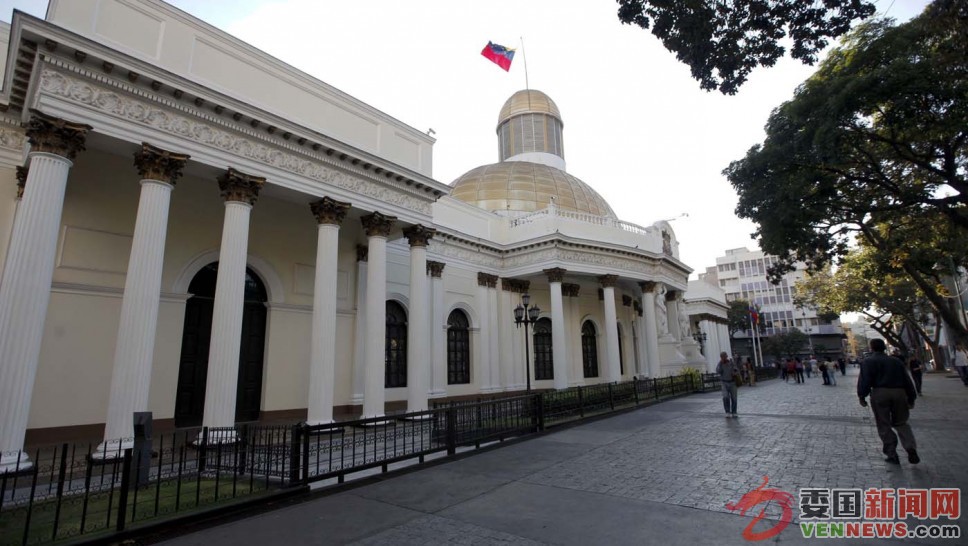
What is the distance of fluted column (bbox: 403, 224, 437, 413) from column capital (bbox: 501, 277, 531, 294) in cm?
935

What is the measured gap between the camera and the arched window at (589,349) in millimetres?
26719

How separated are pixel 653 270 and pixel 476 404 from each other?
63.4 ft

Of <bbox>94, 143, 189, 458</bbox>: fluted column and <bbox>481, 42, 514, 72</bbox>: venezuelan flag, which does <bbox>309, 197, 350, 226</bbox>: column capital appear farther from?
<bbox>481, 42, 514, 72</bbox>: venezuelan flag

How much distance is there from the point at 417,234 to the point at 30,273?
9196mm

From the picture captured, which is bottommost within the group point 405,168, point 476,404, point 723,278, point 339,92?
point 476,404

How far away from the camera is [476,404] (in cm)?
943

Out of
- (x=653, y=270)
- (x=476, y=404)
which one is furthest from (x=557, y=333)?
(x=476, y=404)

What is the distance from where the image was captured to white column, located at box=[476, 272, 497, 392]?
22031mm

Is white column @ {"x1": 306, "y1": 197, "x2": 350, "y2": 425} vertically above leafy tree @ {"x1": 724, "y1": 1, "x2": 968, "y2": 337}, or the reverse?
leafy tree @ {"x1": 724, "y1": 1, "x2": 968, "y2": 337}

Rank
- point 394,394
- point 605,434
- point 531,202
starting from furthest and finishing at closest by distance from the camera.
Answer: point 531,202 → point 394,394 → point 605,434

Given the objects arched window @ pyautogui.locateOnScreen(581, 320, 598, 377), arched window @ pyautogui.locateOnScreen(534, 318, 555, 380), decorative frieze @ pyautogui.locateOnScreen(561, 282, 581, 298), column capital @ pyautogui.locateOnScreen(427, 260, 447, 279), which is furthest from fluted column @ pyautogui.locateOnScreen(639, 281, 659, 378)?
column capital @ pyautogui.locateOnScreen(427, 260, 447, 279)

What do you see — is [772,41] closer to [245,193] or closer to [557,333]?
[245,193]

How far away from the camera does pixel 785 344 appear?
6112cm

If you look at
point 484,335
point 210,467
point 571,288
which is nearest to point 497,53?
point 571,288
